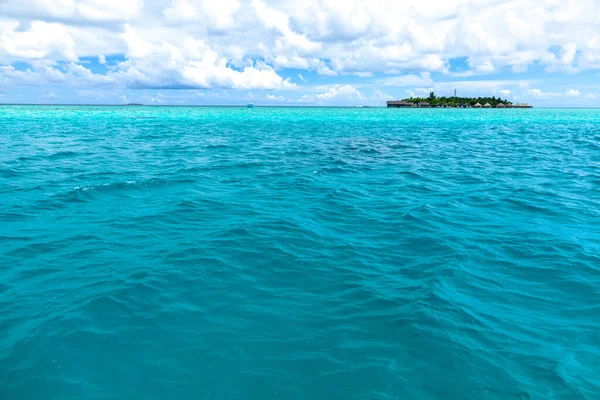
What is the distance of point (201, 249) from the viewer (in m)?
11.3

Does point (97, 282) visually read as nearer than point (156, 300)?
No

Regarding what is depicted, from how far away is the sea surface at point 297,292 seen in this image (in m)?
6.23

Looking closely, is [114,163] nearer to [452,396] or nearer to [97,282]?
[97,282]

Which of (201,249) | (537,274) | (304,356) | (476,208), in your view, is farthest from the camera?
(476,208)

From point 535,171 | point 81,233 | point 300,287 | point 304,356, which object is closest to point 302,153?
point 535,171

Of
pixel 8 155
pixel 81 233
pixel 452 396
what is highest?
pixel 8 155

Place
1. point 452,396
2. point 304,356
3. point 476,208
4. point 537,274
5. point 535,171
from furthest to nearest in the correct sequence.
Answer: point 535,171
point 476,208
point 537,274
point 304,356
point 452,396

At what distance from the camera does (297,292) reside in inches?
352

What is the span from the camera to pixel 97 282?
30.3ft

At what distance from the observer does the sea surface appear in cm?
623

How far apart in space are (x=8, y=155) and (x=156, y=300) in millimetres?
28999

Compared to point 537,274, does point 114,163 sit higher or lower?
higher

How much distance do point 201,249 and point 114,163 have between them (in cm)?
1820

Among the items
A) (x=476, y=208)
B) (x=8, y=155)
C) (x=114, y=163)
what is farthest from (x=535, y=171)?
(x=8, y=155)
